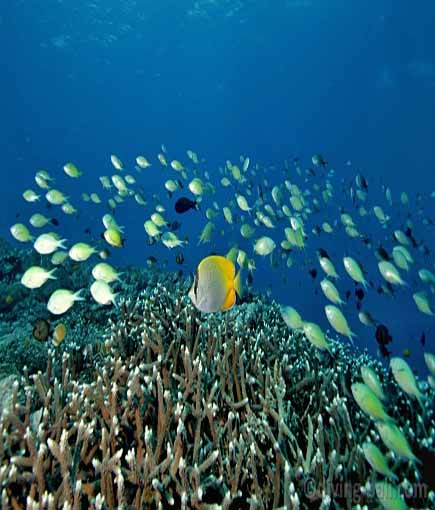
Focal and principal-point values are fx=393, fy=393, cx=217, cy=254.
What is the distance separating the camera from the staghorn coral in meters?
2.91

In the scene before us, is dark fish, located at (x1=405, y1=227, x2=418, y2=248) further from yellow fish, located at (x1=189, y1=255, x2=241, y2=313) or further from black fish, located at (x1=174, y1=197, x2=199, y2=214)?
yellow fish, located at (x1=189, y1=255, x2=241, y2=313)

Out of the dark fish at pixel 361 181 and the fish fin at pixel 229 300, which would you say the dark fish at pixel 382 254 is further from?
the fish fin at pixel 229 300

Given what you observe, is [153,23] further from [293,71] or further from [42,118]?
[42,118]

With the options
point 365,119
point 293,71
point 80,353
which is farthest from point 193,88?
point 80,353

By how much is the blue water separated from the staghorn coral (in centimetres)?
2233

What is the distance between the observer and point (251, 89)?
225 feet

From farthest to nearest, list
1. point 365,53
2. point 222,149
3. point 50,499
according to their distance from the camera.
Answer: point 222,149 < point 365,53 < point 50,499

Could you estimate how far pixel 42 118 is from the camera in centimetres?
8450

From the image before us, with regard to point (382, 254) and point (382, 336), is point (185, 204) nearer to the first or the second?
point (382, 254)

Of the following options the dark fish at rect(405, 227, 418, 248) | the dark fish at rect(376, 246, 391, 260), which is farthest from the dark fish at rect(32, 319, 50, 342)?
the dark fish at rect(405, 227, 418, 248)

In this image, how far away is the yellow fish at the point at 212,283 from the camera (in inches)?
112

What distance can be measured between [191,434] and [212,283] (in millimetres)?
1546

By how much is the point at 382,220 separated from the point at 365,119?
5946cm

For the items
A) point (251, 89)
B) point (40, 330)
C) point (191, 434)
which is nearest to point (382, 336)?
point (191, 434)
